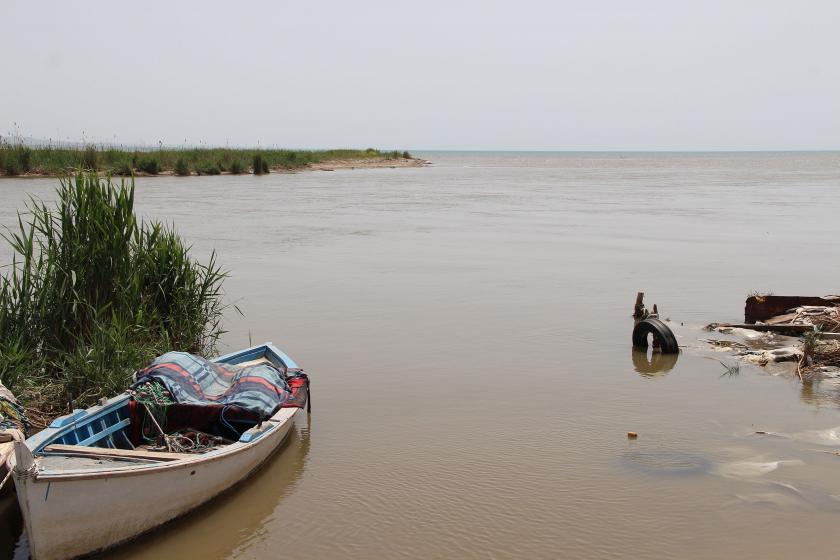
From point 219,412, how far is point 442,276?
30.4 ft

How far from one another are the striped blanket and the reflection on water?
447 centimetres

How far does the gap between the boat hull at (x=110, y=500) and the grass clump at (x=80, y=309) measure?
1834mm

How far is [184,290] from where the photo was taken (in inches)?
360

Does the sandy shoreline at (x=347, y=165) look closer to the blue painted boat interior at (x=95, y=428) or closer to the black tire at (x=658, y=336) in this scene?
the black tire at (x=658, y=336)

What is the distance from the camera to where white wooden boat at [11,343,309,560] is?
4816 mm

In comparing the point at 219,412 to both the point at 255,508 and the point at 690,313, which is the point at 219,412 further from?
the point at 690,313

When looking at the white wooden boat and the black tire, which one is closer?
the white wooden boat

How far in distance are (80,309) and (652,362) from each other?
6533 mm

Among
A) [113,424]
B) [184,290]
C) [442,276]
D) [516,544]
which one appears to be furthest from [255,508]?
[442,276]

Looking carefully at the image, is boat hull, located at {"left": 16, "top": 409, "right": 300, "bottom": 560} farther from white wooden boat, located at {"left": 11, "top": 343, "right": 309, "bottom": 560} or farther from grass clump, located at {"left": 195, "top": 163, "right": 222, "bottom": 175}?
grass clump, located at {"left": 195, "top": 163, "right": 222, "bottom": 175}

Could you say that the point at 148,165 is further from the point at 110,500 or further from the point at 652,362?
the point at 110,500

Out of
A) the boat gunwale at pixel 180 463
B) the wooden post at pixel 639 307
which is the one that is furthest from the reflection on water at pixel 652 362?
the boat gunwale at pixel 180 463

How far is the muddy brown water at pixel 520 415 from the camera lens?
5.86 m

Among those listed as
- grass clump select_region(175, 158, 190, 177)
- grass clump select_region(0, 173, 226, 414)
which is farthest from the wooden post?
grass clump select_region(175, 158, 190, 177)
